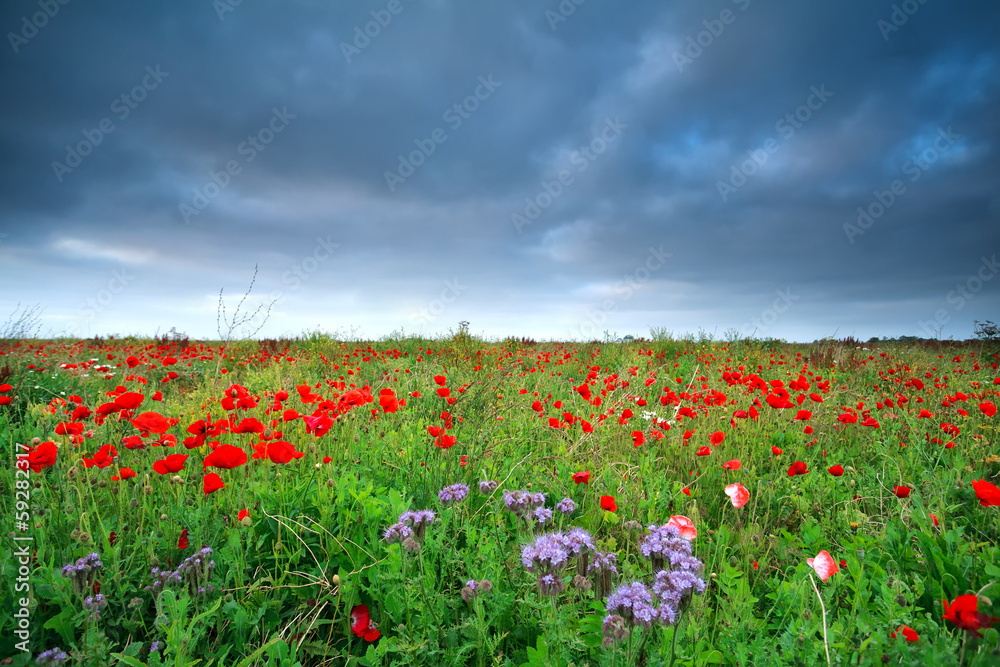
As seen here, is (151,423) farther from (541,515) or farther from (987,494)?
(987,494)

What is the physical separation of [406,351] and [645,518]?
9.83 metres

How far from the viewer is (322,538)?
2119mm

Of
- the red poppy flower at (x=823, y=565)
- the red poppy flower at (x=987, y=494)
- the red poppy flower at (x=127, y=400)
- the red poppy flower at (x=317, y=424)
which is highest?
the red poppy flower at (x=127, y=400)

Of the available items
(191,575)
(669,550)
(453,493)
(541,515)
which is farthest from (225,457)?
(669,550)

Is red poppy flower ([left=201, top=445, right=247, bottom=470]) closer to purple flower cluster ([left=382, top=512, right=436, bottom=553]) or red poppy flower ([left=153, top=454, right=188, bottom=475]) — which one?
red poppy flower ([left=153, top=454, right=188, bottom=475])

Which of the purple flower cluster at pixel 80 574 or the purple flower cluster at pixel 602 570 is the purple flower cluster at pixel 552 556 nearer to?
the purple flower cluster at pixel 602 570

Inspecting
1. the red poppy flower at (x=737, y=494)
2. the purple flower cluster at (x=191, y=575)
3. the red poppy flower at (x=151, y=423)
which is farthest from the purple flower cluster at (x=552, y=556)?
the red poppy flower at (x=151, y=423)

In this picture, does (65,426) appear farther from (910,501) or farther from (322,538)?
(910,501)

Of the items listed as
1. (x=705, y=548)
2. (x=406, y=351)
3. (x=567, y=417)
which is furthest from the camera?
(x=406, y=351)

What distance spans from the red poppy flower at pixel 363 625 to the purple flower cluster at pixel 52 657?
88 cm

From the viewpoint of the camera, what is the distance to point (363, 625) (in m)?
1.78

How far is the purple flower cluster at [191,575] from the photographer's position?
177cm

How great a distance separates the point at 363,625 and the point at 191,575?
0.72m

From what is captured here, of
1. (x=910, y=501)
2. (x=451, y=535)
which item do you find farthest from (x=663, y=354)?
(x=451, y=535)
